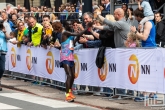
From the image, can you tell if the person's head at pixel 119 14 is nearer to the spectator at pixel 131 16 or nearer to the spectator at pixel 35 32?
the spectator at pixel 131 16

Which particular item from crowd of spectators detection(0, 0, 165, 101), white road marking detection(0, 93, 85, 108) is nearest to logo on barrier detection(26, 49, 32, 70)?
crowd of spectators detection(0, 0, 165, 101)

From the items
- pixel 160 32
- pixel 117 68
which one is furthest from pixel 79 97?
pixel 160 32

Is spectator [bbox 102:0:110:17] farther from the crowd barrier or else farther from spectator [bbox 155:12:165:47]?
spectator [bbox 155:12:165:47]

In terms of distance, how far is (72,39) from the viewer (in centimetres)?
1570

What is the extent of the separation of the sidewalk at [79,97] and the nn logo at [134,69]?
21.3 inches

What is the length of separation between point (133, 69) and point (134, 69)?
4 centimetres

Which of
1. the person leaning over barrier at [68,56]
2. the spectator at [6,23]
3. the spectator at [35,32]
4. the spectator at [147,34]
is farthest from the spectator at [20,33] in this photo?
the spectator at [147,34]

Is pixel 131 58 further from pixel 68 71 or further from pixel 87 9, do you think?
pixel 87 9

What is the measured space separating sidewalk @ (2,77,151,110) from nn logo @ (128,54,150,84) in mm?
541

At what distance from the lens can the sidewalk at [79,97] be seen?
14.1 metres

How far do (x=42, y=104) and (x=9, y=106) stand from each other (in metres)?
0.83

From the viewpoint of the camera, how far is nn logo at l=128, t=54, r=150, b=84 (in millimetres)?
14281

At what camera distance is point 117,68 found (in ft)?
50.0

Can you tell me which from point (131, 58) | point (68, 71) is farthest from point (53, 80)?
point (131, 58)
